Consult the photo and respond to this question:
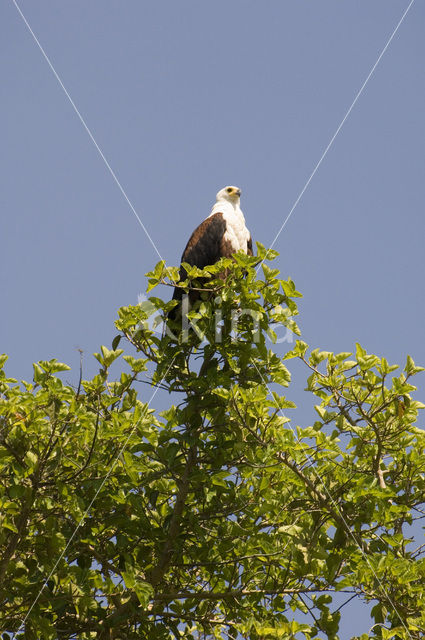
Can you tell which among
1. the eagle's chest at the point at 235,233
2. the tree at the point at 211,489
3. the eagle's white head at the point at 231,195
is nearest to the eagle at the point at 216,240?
the eagle's chest at the point at 235,233

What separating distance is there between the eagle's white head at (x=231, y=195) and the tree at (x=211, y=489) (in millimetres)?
3231

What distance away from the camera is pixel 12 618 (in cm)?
422

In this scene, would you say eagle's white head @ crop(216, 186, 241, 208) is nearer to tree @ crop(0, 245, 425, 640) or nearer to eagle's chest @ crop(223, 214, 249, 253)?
eagle's chest @ crop(223, 214, 249, 253)

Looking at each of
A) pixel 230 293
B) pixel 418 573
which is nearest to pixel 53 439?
pixel 230 293

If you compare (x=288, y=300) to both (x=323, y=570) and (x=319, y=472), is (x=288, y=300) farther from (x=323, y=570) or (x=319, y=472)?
(x=323, y=570)

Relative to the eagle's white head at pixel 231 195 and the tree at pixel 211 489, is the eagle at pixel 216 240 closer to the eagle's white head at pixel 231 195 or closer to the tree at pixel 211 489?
the eagle's white head at pixel 231 195

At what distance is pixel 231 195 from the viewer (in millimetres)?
7969

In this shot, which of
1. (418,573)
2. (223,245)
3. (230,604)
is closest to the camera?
(418,573)

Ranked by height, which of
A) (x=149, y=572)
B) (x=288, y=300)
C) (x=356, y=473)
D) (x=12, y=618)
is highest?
(x=288, y=300)

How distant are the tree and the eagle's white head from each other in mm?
3231

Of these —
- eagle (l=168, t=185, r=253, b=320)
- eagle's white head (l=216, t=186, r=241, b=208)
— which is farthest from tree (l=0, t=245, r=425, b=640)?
eagle's white head (l=216, t=186, r=241, b=208)

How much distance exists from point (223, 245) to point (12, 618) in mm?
3633

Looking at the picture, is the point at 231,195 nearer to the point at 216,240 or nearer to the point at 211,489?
the point at 216,240

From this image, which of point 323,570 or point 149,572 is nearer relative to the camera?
point 323,570
